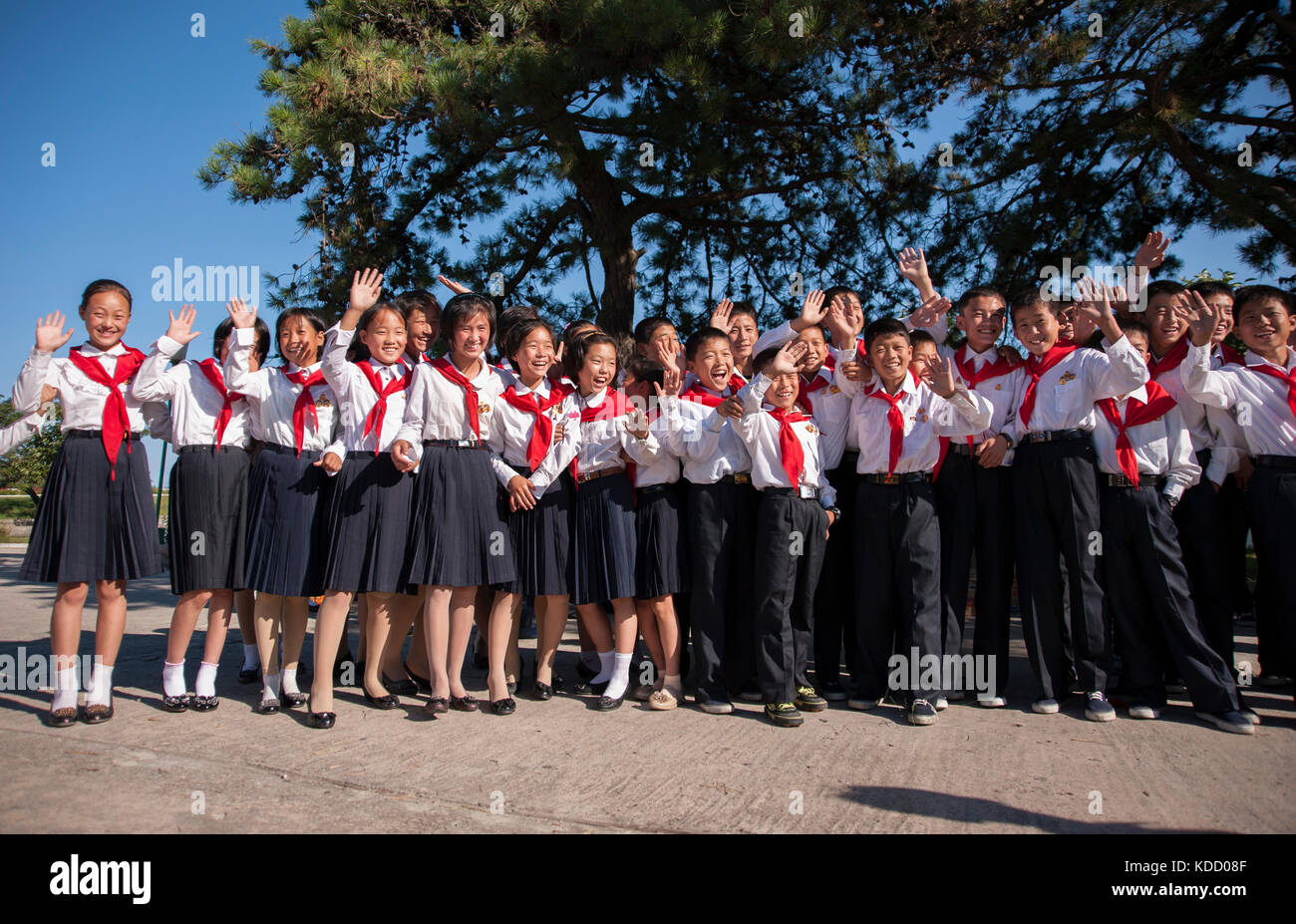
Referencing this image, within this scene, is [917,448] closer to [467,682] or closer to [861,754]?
[861,754]

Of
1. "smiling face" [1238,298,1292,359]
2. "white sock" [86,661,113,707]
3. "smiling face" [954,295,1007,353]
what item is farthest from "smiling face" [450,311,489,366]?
"smiling face" [1238,298,1292,359]

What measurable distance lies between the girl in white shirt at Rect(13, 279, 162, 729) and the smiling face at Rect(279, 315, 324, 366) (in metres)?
0.70

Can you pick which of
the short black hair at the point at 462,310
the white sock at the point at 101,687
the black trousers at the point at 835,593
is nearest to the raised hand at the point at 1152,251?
the black trousers at the point at 835,593

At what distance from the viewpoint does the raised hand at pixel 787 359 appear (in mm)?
3951

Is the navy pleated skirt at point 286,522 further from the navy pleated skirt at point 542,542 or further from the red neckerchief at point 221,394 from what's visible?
the navy pleated skirt at point 542,542

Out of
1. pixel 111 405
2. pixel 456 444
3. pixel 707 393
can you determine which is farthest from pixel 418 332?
pixel 707 393

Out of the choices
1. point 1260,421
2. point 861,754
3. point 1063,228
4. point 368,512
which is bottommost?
point 861,754

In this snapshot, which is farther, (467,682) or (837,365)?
(467,682)

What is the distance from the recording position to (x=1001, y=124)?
7492mm

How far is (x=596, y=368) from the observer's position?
14.3 feet

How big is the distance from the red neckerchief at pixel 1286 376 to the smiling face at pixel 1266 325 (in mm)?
91

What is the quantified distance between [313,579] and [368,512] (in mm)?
465

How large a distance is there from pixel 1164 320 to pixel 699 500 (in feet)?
8.94

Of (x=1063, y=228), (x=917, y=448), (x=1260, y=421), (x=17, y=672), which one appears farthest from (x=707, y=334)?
(x=1063, y=228)
